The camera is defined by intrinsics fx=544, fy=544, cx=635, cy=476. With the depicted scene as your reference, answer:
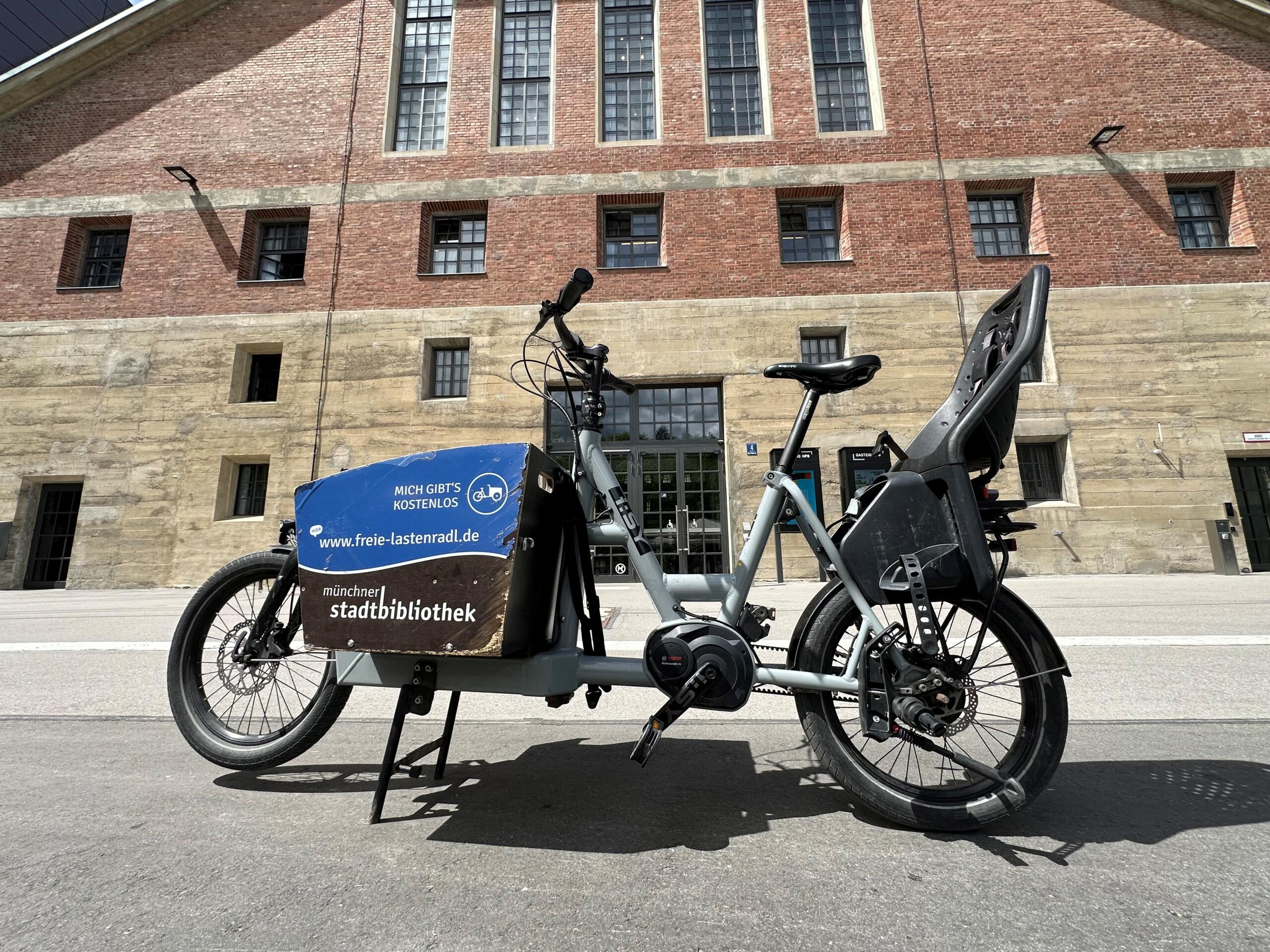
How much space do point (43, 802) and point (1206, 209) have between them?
19.9 m

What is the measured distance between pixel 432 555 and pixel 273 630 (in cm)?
108

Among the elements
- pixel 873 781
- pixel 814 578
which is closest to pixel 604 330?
pixel 814 578

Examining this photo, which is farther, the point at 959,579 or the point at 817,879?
the point at 959,579

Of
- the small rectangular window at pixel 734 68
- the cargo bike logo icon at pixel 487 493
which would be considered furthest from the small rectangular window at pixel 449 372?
the cargo bike logo icon at pixel 487 493

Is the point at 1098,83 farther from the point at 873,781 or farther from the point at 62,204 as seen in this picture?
the point at 62,204

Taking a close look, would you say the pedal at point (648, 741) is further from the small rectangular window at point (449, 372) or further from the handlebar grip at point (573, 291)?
the small rectangular window at point (449, 372)

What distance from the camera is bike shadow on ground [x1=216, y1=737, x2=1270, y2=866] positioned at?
69.5 inches

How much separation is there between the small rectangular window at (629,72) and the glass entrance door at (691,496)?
7872 millimetres

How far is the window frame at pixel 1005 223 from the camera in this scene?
12.5m

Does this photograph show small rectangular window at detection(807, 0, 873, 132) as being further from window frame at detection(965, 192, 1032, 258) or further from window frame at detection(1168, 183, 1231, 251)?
window frame at detection(1168, 183, 1231, 251)

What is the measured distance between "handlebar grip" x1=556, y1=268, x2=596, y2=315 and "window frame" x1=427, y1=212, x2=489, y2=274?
11.9 meters

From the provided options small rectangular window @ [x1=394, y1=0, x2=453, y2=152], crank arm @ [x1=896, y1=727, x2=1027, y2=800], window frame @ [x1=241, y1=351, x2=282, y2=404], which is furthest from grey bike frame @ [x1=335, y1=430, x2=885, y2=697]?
small rectangular window @ [x1=394, y1=0, x2=453, y2=152]

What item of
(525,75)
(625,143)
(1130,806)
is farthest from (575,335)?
(525,75)

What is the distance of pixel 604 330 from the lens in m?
12.1
